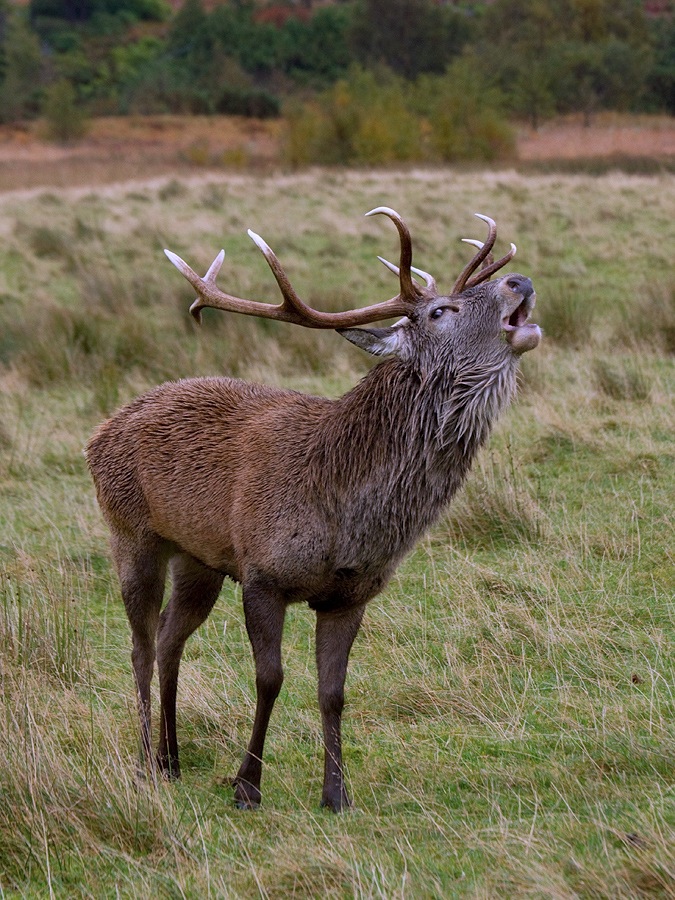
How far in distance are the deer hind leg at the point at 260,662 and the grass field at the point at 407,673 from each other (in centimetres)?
10

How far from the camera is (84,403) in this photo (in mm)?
9680

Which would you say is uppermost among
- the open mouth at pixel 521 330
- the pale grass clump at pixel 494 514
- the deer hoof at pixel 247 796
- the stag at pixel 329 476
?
the open mouth at pixel 521 330

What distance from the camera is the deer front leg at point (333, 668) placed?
13.6 feet

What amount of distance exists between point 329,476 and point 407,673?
1207 millimetres

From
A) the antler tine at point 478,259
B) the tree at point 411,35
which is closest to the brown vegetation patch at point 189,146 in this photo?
the tree at point 411,35

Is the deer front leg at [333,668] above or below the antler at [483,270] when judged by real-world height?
below

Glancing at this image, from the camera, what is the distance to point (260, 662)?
13.4 feet

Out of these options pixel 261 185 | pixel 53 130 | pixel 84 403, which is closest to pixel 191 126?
pixel 53 130

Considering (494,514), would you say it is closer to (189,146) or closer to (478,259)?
(478,259)

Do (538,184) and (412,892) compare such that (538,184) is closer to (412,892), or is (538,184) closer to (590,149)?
(590,149)

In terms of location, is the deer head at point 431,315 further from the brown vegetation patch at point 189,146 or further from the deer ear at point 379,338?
the brown vegetation patch at point 189,146

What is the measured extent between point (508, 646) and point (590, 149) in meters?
42.1

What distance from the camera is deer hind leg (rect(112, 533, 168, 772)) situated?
456cm

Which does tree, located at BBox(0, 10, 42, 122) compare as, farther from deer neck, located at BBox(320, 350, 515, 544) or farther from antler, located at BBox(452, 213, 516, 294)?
deer neck, located at BBox(320, 350, 515, 544)
